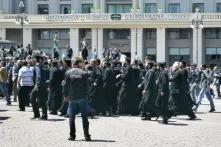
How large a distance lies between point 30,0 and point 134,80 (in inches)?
2557

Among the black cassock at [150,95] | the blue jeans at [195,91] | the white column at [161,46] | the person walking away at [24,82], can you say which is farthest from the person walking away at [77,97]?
the white column at [161,46]

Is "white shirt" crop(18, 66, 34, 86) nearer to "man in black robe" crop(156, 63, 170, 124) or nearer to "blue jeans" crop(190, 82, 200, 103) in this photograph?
"man in black robe" crop(156, 63, 170, 124)

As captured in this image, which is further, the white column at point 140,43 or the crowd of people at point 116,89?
the white column at point 140,43

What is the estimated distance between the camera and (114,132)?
758 inches

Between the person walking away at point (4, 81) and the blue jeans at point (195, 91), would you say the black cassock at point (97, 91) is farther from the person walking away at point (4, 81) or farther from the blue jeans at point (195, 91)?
the blue jeans at point (195, 91)

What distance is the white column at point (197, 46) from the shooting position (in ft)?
261

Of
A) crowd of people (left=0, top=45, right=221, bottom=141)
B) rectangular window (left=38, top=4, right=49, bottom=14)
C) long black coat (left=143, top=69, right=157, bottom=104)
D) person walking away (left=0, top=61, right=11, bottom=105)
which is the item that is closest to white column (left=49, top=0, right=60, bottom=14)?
rectangular window (left=38, top=4, right=49, bottom=14)

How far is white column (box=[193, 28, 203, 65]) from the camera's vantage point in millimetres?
79500

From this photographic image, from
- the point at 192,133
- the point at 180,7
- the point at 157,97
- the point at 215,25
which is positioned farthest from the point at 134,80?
the point at 180,7

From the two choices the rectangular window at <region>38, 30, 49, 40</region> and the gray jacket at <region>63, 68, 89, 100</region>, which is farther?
the rectangular window at <region>38, 30, 49, 40</region>

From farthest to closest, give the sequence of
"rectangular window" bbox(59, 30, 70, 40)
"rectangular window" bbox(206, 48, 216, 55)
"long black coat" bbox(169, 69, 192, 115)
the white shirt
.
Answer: "rectangular window" bbox(59, 30, 70, 40)
"rectangular window" bbox(206, 48, 216, 55)
the white shirt
"long black coat" bbox(169, 69, 192, 115)

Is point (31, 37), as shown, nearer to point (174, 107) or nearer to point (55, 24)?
point (55, 24)

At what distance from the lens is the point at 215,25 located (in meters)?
78.6

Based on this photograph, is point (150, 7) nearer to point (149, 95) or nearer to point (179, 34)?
point (179, 34)
